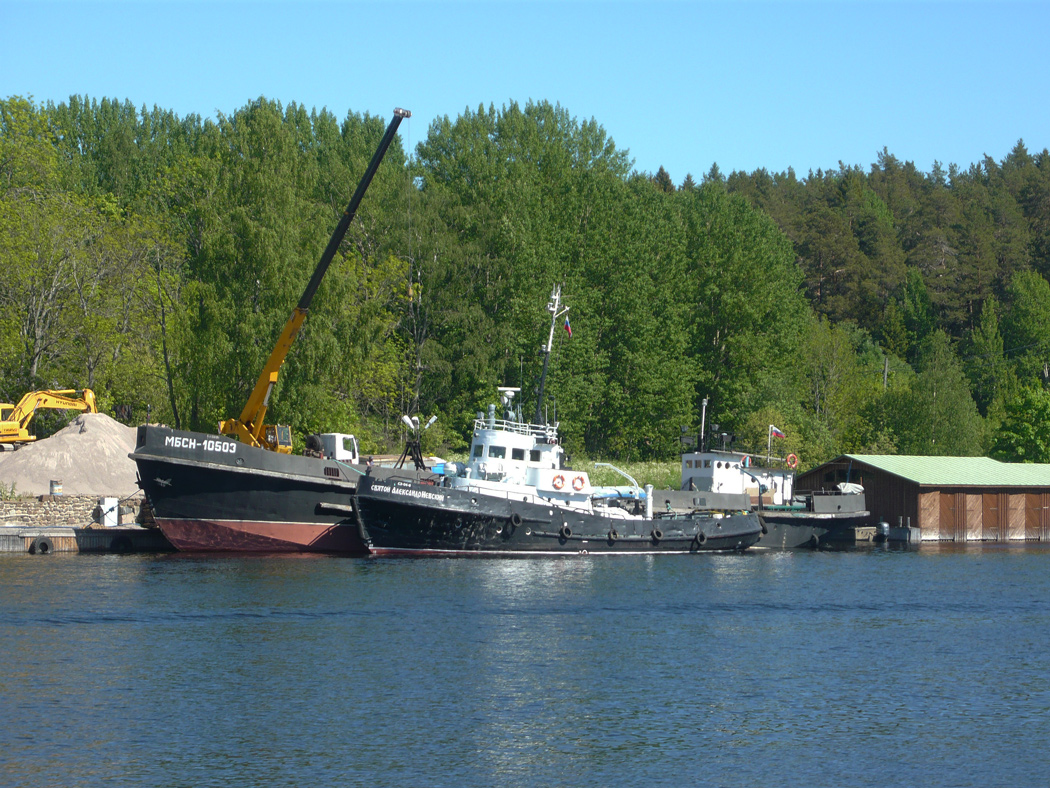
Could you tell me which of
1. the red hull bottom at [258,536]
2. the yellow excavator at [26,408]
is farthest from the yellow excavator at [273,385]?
the yellow excavator at [26,408]

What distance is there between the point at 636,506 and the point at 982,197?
93.5 m

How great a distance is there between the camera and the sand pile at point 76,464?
43.7 metres

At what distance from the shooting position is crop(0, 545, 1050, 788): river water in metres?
16.0

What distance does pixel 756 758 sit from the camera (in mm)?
16531

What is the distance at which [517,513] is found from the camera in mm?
37719

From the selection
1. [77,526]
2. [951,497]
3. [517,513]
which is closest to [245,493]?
[77,526]

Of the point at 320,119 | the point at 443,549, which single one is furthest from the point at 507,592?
the point at 320,119

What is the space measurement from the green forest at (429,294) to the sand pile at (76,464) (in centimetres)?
513

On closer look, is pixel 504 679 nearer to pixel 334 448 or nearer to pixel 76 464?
pixel 334 448

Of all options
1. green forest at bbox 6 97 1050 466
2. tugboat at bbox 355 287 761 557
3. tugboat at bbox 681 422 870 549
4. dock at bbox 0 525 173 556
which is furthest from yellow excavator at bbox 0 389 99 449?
tugboat at bbox 681 422 870 549

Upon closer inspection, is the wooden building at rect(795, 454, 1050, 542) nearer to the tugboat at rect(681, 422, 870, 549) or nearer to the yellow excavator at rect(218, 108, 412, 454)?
the tugboat at rect(681, 422, 870, 549)

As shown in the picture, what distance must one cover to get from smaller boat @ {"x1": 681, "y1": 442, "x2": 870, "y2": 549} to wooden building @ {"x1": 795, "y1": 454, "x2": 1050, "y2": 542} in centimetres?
137

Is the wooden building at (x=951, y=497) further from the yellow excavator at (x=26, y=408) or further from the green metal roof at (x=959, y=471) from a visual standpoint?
the yellow excavator at (x=26, y=408)

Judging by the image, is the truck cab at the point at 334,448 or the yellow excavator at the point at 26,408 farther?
the yellow excavator at the point at 26,408
